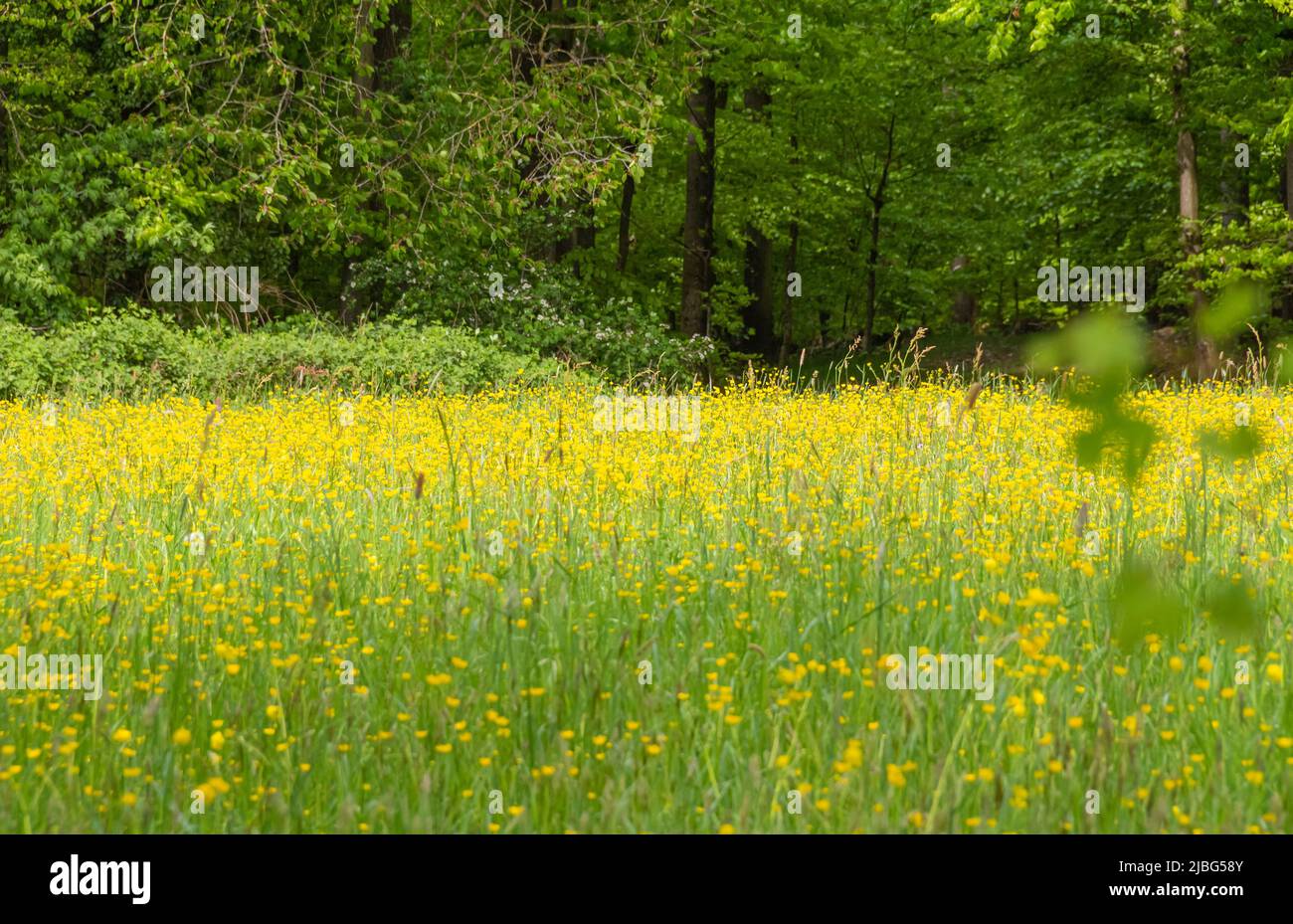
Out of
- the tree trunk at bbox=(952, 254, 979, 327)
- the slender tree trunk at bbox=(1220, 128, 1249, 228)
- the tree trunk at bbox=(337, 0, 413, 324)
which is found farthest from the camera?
the tree trunk at bbox=(952, 254, 979, 327)

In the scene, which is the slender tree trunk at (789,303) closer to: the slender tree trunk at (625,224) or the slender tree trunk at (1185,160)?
the slender tree trunk at (625,224)

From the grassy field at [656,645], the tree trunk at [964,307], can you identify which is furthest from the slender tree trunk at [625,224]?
the grassy field at [656,645]

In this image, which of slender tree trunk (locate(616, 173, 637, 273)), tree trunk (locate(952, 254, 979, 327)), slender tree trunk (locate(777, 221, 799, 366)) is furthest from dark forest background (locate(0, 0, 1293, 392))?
tree trunk (locate(952, 254, 979, 327))

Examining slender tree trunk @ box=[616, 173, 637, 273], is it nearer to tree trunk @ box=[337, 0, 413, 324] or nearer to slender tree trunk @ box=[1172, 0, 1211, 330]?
tree trunk @ box=[337, 0, 413, 324]

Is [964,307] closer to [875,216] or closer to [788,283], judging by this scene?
[875,216]

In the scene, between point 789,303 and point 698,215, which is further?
point 789,303

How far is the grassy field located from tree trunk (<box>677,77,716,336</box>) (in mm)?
13787

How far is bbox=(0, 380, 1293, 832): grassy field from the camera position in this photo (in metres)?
2.87

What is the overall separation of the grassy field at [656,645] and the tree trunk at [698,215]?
13787 mm

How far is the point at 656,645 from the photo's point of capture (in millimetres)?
3934

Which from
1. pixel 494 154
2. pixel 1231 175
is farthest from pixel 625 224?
pixel 1231 175

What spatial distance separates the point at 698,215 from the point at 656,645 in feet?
57.1

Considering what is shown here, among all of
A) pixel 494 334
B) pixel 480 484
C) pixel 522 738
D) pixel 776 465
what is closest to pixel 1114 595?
pixel 522 738

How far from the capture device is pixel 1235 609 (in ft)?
4.75
